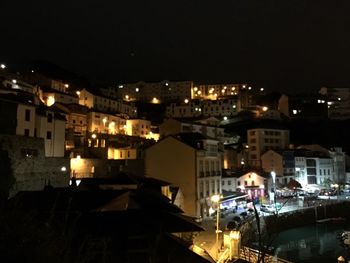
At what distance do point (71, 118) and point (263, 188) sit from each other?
36196mm

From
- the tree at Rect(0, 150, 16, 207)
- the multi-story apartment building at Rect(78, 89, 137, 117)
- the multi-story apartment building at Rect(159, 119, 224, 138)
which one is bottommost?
the tree at Rect(0, 150, 16, 207)

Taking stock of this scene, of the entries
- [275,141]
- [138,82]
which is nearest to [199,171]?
[275,141]

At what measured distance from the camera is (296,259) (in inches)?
1373

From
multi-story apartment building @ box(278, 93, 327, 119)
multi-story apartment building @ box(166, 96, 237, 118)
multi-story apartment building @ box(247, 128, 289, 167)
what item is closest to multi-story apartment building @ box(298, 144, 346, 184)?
multi-story apartment building @ box(247, 128, 289, 167)

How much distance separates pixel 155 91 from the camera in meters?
123

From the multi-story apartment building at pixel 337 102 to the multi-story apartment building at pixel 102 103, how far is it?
2616 inches

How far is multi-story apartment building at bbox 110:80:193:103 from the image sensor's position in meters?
122

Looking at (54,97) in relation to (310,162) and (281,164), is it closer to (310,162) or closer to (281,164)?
(281,164)

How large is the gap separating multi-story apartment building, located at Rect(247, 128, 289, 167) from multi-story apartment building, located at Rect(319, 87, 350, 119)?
138 ft

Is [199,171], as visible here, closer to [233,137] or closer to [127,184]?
[127,184]

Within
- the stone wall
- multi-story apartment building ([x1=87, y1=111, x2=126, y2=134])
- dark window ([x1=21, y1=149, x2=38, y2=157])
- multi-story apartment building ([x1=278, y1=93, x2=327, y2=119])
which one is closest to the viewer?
the stone wall

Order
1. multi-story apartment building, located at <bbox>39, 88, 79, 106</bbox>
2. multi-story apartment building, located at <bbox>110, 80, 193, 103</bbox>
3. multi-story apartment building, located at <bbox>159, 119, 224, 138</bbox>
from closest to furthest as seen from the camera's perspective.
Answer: multi-story apartment building, located at <bbox>159, 119, 224, 138</bbox> < multi-story apartment building, located at <bbox>39, 88, 79, 106</bbox> < multi-story apartment building, located at <bbox>110, 80, 193, 103</bbox>

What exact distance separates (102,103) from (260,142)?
120 ft

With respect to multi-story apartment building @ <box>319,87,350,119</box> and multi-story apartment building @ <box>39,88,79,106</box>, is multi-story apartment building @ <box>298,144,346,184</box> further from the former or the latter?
multi-story apartment building @ <box>39,88,79,106</box>
